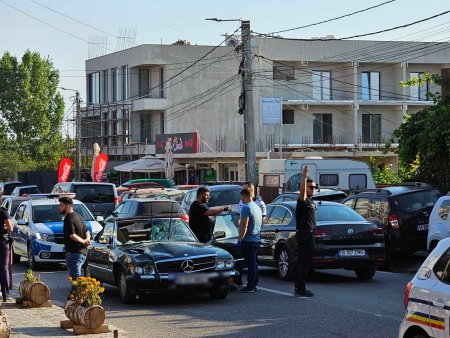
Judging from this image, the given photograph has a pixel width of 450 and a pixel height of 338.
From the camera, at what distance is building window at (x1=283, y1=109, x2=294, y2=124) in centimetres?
6355

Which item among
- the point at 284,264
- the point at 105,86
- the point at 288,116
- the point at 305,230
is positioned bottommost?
the point at 284,264

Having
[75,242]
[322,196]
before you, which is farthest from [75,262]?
[322,196]

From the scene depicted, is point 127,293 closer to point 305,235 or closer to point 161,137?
point 305,235

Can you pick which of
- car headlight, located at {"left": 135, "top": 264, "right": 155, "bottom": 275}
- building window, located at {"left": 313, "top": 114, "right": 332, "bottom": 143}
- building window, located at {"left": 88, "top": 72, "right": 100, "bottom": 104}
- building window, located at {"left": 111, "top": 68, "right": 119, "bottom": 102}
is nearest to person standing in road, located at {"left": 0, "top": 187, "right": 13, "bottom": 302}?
car headlight, located at {"left": 135, "top": 264, "right": 155, "bottom": 275}

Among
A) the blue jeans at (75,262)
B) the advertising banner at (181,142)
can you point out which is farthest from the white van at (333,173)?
the blue jeans at (75,262)

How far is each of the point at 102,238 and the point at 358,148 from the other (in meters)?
43.6

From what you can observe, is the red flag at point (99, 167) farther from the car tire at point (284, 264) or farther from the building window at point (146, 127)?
the car tire at point (284, 264)

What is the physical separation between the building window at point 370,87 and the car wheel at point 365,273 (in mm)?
46414

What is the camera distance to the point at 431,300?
8289 mm

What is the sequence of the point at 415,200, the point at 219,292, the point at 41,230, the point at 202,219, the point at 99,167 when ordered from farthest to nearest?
the point at 99,167 < the point at 41,230 < the point at 415,200 < the point at 202,219 < the point at 219,292

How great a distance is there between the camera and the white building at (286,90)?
6319cm

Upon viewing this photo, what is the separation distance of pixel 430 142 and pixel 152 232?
14.5 m

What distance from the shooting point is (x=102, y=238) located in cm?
1667

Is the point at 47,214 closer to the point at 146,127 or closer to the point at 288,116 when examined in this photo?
the point at 288,116
